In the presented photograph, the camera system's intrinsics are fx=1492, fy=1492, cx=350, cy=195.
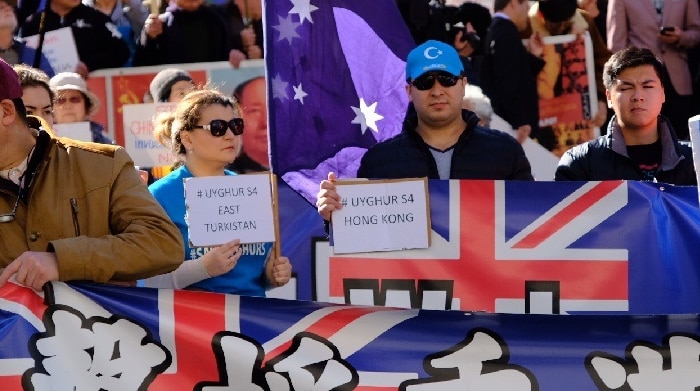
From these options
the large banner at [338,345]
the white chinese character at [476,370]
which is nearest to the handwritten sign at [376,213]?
the large banner at [338,345]

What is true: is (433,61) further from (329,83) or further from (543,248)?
(543,248)

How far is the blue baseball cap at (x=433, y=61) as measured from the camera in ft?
21.6

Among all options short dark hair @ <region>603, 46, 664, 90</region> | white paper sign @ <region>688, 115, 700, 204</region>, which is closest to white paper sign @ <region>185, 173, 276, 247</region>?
white paper sign @ <region>688, 115, 700, 204</region>

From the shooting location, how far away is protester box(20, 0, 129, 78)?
10.6m

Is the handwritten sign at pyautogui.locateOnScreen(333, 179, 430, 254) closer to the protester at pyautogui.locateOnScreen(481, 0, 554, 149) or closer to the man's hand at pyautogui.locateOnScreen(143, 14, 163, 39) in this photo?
the protester at pyautogui.locateOnScreen(481, 0, 554, 149)

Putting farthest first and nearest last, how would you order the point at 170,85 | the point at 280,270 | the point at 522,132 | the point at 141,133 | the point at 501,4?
the point at 501,4 < the point at 522,132 < the point at 141,133 < the point at 170,85 < the point at 280,270

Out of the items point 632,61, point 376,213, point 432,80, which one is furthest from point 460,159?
point 632,61

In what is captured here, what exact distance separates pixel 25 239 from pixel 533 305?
2.34 m

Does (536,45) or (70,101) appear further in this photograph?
(536,45)

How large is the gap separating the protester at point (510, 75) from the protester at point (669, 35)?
0.66m

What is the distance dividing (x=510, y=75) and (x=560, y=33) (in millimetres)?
666

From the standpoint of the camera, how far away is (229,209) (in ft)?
19.2

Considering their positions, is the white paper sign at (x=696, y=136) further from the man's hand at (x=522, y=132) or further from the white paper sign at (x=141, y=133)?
the man's hand at (x=522, y=132)

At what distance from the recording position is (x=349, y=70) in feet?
22.7
